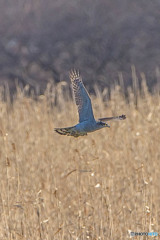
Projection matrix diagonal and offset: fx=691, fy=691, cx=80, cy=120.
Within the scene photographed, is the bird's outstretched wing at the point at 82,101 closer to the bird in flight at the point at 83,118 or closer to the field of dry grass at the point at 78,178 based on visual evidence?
the bird in flight at the point at 83,118

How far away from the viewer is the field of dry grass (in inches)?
194

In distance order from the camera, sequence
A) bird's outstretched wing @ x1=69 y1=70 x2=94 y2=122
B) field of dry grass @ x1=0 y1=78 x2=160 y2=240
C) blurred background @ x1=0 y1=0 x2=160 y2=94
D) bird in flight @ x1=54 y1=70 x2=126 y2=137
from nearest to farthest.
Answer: bird in flight @ x1=54 y1=70 x2=126 y2=137
bird's outstretched wing @ x1=69 y1=70 x2=94 y2=122
field of dry grass @ x1=0 y1=78 x2=160 y2=240
blurred background @ x1=0 y1=0 x2=160 y2=94

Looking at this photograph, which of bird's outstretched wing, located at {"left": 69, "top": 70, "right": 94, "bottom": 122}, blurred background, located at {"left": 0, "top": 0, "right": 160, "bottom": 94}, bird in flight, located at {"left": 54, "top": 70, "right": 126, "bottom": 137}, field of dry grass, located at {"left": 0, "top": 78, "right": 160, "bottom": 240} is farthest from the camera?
blurred background, located at {"left": 0, "top": 0, "right": 160, "bottom": 94}

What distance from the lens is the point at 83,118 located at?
381 cm

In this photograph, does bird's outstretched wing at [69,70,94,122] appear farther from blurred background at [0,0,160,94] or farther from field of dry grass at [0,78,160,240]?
blurred background at [0,0,160,94]

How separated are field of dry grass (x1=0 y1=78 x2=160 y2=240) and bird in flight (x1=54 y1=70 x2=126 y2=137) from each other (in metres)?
0.75

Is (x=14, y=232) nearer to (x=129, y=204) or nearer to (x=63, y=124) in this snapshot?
(x=129, y=204)

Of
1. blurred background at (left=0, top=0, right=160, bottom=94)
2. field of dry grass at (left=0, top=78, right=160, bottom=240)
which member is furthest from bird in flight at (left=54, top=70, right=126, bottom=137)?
blurred background at (left=0, top=0, right=160, bottom=94)

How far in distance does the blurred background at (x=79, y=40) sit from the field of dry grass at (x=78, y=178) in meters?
4.48

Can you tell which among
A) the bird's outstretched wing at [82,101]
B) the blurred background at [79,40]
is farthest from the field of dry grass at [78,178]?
the blurred background at [79,40]

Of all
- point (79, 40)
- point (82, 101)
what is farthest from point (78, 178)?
point (79, 40)

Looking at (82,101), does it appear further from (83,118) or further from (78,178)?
(78,178)

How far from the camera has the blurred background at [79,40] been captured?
12.1 metres

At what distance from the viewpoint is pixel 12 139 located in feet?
22.4
